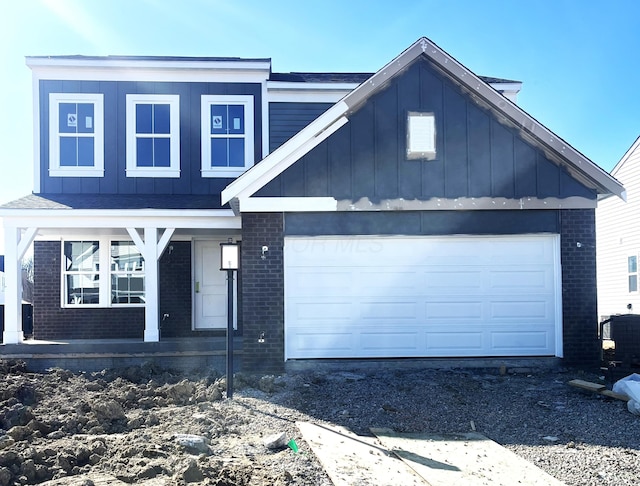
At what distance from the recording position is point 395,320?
10641 millimetres

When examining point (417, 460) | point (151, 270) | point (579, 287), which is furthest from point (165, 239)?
point (579, 287)

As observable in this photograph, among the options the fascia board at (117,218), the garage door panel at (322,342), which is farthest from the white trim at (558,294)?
the fascia board at (117,218)

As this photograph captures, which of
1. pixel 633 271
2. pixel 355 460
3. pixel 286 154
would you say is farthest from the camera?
pixel 633 271

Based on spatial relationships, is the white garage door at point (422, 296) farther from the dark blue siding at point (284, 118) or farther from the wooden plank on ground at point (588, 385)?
the dark blue siding at point (284, 118)

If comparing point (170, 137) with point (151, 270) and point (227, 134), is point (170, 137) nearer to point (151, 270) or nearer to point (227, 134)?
point (227, 134)

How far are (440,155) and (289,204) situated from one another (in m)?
2.90

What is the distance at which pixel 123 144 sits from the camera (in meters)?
13.5

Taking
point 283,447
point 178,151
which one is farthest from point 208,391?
point 178,151

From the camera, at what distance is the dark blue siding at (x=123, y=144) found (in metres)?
13.4

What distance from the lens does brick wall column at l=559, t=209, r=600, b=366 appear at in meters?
10.6

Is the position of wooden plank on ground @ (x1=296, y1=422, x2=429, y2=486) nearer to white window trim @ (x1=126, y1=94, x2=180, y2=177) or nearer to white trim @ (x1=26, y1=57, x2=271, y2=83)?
white window trim @ (x1=126, y1=94, x2=180, y2=177)

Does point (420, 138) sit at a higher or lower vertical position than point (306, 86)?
lower

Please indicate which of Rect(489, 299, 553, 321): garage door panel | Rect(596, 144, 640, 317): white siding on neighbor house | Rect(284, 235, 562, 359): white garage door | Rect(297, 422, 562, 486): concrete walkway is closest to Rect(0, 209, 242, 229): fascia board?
Rect(284, 235, 562, 359): white garage door

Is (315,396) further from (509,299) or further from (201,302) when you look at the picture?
(201,302)
